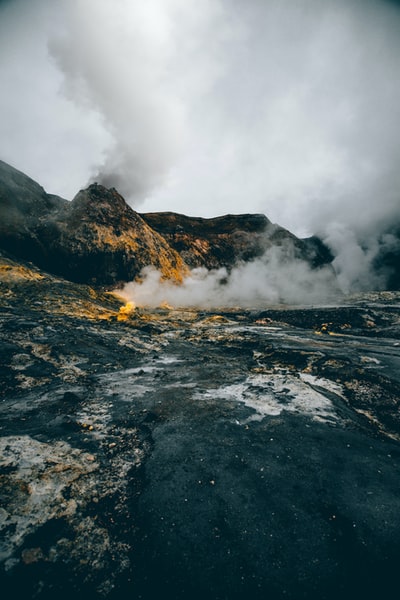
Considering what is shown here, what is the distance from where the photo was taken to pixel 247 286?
28656 millimetres

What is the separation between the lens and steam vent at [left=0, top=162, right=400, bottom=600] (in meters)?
1.90

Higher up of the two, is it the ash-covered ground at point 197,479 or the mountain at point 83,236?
the mountain at point 83,236

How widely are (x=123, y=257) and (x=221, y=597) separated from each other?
20.3 metres

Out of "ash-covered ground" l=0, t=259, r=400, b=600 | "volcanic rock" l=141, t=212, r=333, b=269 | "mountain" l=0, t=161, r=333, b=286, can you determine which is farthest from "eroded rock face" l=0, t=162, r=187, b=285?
"ash-covered ground" l=0, t=259, r=400, b=600

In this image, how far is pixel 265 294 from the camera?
27359 mm

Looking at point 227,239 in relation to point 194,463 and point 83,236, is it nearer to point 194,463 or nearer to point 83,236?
point 83,236

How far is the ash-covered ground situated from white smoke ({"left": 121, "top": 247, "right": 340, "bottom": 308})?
46.5ft

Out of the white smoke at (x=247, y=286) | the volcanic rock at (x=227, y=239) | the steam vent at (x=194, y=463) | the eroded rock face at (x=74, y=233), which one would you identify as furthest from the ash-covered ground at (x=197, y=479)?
the volcanic rock at (x=227, y=239)

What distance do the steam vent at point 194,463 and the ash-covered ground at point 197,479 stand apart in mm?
14

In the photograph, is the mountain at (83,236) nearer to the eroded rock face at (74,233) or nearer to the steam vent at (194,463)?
the eroded rock face at (74,233)

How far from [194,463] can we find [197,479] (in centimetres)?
26

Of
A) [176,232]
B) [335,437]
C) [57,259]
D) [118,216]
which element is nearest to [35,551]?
[335,437]

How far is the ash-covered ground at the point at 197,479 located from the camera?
A: 1881mm

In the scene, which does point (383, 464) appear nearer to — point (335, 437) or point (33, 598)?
point (335, 437)
